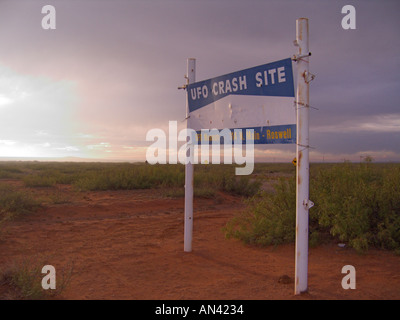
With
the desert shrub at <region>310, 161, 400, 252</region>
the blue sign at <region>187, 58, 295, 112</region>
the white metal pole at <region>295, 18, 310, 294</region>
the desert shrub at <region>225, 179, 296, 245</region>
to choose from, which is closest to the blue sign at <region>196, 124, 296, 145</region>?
the white metal pole at <region>295, 18, 310, 294</region>

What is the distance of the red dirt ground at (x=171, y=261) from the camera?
14.1 ft

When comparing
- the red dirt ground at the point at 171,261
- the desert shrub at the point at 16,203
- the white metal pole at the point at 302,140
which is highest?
the white metal pole at the point at 302,140

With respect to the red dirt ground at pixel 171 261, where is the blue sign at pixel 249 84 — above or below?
above

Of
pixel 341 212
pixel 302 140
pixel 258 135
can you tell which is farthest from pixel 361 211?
pixel 302 140

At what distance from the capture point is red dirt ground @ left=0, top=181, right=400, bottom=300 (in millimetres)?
4309

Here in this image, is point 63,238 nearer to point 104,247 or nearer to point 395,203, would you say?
point 104,247

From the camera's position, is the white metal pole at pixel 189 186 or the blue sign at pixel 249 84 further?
the white metal pole at pixel 189 186

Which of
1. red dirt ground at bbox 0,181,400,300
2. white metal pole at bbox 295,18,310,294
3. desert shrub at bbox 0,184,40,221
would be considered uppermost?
white metal pole at bbox 295,18,310,294

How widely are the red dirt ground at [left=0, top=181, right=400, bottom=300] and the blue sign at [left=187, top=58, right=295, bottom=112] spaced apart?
102 inches

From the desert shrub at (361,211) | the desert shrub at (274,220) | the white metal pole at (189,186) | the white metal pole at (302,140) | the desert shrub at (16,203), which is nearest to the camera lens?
the white metal pole at (302,140)

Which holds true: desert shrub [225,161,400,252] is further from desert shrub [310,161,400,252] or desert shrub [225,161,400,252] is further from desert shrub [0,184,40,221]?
desert shrub [0,184,40,221]

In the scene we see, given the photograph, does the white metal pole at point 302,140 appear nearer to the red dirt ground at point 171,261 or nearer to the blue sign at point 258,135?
the blue sign at point 258,135

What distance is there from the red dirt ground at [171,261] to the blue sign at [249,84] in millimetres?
2591

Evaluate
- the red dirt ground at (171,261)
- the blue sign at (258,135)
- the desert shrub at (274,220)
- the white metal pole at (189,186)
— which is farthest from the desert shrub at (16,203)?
the blue sign at (258,135)
